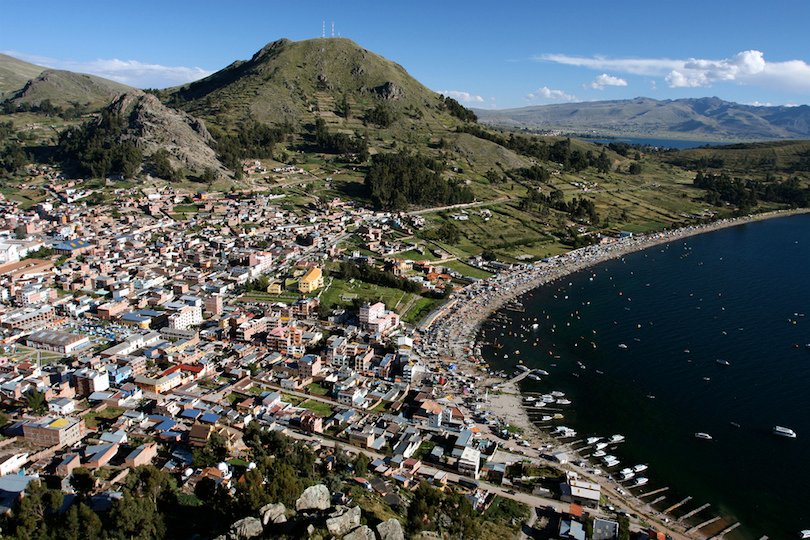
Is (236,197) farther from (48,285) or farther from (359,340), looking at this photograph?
(359,340)

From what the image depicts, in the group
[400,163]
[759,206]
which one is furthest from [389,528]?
[759,206]

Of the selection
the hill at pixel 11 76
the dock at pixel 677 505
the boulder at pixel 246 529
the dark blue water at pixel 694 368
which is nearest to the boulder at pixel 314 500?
the boulder at pixel 246 529

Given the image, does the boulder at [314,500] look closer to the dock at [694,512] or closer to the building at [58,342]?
the dock at [694,512]

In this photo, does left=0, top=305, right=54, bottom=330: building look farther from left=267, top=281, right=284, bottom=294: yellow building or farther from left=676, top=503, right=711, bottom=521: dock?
left=676, top=503, right=711, bottom=521: dock

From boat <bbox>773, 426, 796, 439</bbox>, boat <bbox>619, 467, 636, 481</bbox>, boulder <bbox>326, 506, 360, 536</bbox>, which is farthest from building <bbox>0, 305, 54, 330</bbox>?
boat <bbox>773, 426, 796, 439</bbox>

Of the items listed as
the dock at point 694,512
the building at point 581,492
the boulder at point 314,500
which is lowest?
the dock at point 694,512

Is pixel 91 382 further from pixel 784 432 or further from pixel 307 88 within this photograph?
pixel 307 88
